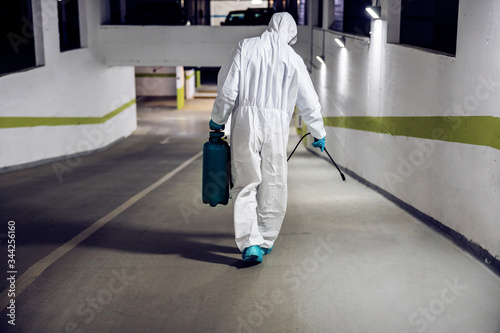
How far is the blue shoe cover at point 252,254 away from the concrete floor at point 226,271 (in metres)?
0.08

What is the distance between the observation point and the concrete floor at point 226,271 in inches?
132

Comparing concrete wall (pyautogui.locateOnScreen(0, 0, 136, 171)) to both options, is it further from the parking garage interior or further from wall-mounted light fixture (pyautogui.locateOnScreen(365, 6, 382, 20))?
wall-mounted light fixture (pyautogui.locateOnScreen(365, 6, 382, 20))

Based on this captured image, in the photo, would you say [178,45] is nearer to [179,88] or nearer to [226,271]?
[179,88]

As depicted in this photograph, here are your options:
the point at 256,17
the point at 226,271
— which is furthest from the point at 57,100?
the point at 256,17

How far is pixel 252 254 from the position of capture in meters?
4.23

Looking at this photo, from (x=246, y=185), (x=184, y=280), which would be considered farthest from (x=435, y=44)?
(x=184, y=280)

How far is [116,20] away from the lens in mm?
18844

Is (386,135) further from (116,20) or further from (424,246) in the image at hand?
(116,20)

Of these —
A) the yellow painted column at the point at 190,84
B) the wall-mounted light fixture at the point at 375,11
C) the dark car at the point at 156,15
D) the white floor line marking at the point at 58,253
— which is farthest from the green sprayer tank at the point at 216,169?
the yellow painted column at the point at 190,84

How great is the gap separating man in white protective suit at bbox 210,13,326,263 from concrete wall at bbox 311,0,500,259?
1252 mm

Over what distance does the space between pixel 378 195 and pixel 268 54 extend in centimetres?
330

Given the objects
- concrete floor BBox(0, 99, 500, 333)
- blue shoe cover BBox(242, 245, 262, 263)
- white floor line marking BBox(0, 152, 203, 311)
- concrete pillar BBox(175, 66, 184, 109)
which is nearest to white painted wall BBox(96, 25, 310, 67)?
concrete floor BBox(0, 99, 500, 333)

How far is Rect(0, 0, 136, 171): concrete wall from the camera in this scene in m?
9.65

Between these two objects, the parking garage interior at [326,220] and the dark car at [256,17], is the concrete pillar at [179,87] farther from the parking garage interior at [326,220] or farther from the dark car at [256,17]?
the parking garage interior at [326,220]
